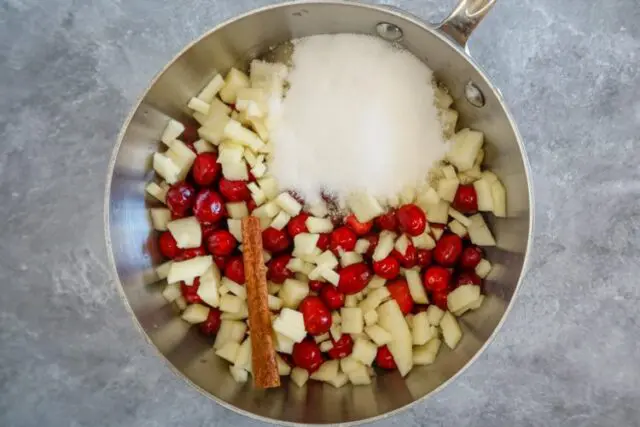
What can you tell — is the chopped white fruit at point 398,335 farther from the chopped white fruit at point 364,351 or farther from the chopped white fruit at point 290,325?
the chopped white fruit at point 290,325

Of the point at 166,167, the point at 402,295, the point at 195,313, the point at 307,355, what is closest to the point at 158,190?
the point at 166,167

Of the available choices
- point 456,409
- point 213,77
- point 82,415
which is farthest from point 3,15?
point 456,409

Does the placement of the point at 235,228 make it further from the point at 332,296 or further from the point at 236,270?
the point at 332,296

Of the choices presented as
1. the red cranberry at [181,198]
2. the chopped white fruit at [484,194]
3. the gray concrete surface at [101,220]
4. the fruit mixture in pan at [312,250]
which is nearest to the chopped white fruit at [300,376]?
the fruit mixture in pan at [312,250]

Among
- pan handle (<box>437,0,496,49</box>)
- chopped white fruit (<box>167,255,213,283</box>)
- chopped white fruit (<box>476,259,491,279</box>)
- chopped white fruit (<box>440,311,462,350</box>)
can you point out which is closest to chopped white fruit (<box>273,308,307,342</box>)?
chopped white fruit (<box>167,255,213,283</box>)

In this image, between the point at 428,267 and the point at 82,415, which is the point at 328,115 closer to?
the point at 428,267

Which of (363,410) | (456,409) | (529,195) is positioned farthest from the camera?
(456,409)
